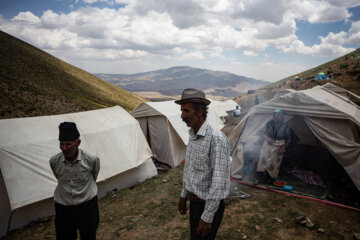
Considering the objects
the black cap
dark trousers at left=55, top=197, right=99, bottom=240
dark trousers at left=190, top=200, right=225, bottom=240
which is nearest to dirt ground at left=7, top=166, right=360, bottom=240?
dark trousers at left=55, top=197, right=99, bottom=240

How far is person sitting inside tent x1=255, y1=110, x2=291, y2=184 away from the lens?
584cm

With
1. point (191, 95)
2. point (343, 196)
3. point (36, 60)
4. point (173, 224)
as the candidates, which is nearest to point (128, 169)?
point (173, 224)

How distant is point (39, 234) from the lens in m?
4.50

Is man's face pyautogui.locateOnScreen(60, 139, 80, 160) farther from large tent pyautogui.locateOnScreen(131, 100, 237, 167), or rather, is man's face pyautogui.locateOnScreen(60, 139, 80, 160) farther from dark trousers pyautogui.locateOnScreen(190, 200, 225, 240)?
large tent pyautogui.locateOnScreen(131, 100, 237, 167)

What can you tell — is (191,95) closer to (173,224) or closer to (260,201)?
(173,224)

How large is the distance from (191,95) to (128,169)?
5.18m

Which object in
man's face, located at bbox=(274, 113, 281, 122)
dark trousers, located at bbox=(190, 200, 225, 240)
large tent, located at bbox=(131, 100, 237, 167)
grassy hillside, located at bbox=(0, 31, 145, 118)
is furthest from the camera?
grassy hillside, located at bbox=(0, 31, 145, 118)

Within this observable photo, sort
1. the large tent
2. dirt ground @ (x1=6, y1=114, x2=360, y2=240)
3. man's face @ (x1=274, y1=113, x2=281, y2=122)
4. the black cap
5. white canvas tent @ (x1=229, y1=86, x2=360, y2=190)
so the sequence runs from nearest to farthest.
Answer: the black cap, dirt ground @ (x1=6, y1=114, x2=360, y2=240), white canvas tent @ (x1=229, y1=86, x2=360, y2=190), man's face @ (x1=274, y1=113, x2=281, y2=122), the large tent

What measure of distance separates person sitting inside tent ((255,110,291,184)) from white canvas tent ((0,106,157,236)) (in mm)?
3882

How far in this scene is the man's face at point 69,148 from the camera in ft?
7.93

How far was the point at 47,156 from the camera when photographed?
5164 mm

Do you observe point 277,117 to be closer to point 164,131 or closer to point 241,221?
point 241,221

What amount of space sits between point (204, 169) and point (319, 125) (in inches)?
184

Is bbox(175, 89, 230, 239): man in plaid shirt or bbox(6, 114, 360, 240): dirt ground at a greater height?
bbox(175, 89, 230, 239): man in plaid shirt
